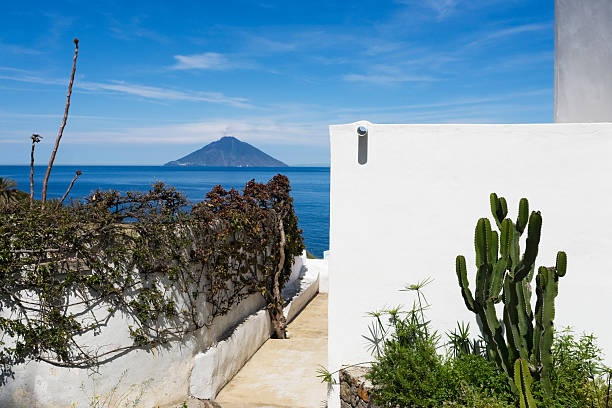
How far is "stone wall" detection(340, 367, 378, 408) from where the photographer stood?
5.22 m

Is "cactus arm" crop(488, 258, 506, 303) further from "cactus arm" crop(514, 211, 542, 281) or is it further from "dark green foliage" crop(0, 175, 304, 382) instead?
"dark green foliage" crop(0, 175, 304, 382)

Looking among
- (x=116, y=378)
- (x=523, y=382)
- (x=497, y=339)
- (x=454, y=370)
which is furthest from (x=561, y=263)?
(x=116, y=378)

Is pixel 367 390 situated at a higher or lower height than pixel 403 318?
lower

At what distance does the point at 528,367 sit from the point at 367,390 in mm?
1778

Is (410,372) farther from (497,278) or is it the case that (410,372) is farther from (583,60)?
(583,60)

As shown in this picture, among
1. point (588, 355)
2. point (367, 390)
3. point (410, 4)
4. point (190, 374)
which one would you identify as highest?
point (410, 4)

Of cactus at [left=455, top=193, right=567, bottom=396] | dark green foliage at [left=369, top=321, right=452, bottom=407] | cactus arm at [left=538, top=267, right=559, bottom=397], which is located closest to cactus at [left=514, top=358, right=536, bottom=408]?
cactus at [left=455, top=193, right=567, bottom=396]

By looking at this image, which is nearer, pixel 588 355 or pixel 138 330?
pixel 588 355

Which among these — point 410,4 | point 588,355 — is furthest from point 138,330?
point 410,4

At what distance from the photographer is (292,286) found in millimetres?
12656

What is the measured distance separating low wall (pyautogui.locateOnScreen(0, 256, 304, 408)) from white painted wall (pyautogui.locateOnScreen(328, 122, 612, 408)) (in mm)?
2546

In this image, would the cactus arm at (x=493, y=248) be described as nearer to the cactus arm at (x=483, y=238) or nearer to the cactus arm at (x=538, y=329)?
the cactus arm at (x=483, y=238)

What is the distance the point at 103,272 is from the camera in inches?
235

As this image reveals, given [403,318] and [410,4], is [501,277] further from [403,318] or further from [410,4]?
[410,4]
